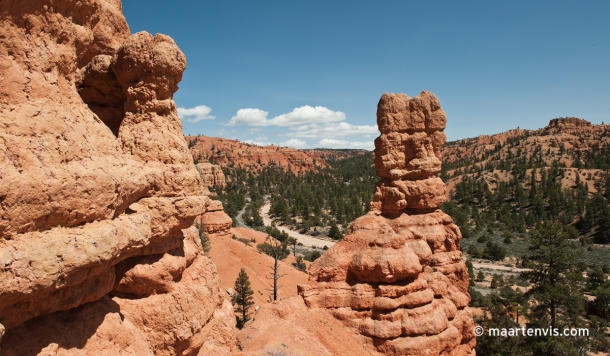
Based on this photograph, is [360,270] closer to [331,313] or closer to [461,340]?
[331,313]

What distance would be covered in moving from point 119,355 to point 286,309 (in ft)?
34.4

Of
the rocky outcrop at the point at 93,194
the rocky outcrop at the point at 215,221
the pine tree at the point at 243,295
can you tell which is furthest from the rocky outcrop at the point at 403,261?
the rocky outcrop at the point at 215,221

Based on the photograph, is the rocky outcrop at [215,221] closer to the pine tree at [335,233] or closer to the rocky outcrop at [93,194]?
the rocky outcrop at [93,194]

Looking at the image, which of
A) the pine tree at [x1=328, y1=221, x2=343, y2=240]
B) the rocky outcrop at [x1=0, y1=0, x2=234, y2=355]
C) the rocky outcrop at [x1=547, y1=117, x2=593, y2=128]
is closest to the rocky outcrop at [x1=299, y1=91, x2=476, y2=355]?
the rocky outcrop at [x1=0, y1=0, x2=234, y2=355]

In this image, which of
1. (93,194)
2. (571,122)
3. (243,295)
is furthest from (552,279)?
(571,122)

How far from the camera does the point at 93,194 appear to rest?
215 inches

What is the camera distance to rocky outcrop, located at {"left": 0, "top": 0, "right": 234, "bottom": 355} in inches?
186

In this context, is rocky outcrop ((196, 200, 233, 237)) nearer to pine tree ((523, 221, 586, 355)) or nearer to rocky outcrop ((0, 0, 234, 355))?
pine tree ((523, 221, 586, 355))

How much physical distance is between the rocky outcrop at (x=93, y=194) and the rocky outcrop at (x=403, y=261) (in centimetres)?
860

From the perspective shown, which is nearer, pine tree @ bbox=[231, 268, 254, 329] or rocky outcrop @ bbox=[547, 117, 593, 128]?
pine tree @ bbox=[231, 268, 254, 329]

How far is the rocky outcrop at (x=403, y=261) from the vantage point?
15.8 m

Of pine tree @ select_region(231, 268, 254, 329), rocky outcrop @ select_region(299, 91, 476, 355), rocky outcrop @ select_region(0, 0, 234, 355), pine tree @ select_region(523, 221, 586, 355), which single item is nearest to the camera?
rocky outcrop @ select_region(0, 0, 234, 355)

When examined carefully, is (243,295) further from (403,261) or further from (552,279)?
(552,279)

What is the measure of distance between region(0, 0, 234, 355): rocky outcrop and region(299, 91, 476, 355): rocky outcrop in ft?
28.2
